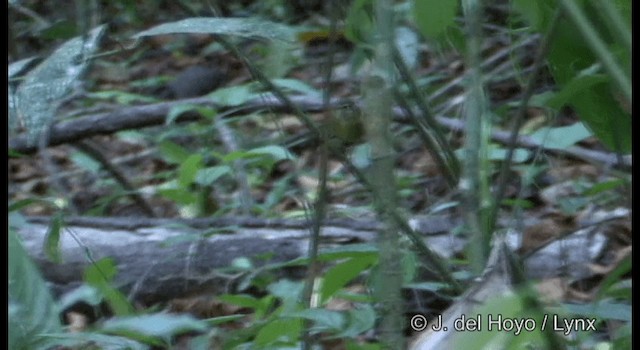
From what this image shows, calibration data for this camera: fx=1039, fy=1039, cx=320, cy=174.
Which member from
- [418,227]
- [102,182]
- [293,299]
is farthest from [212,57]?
[293,299]

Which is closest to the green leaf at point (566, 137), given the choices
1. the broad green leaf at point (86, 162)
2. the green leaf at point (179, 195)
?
the green leaf at point (179, 195)

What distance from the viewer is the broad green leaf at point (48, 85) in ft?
2.64

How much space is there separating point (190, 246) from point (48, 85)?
111 cm

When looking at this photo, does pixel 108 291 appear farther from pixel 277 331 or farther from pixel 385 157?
pixel 385 157

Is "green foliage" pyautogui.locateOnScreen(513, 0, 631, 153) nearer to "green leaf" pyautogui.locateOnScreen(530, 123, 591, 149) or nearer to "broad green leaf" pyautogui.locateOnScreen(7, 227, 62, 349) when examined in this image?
"broad green leaf" pyautogui.locateOnScreen(7, 227, 62, 349)

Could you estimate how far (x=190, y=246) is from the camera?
6.27ft

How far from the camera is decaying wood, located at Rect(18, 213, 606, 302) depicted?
1788 millimetres

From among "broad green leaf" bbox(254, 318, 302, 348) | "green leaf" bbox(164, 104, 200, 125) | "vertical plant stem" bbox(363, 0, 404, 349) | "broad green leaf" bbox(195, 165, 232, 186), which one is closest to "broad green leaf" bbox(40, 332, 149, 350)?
"broad green leaf" bbox(254, 318, 302, 348)

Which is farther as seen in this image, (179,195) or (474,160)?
(179,195)

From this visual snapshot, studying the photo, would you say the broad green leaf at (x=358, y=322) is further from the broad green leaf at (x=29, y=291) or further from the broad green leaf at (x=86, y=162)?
the broad green leaf at (x=86, y=162)

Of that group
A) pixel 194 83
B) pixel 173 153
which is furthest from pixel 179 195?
pixel 194 83

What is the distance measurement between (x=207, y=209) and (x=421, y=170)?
620mm

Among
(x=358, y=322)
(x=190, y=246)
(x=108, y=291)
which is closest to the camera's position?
(x=358, y=322)

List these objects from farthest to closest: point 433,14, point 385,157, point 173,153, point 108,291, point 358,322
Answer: point 173,153, point 108,291, point 358,322, point 433,14, point 385,157
